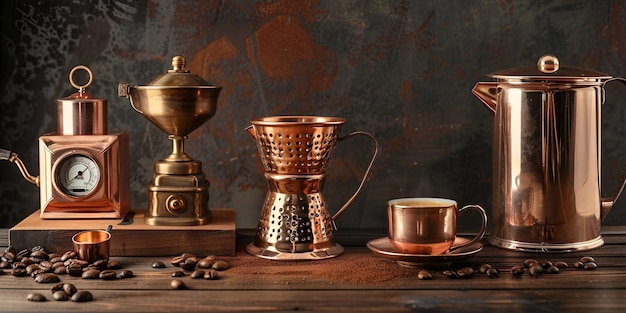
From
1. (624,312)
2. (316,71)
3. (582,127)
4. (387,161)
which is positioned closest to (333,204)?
(387,161)

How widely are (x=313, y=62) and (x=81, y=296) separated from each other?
888 millimetres

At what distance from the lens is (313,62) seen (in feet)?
6.75

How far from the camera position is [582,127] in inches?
69.8

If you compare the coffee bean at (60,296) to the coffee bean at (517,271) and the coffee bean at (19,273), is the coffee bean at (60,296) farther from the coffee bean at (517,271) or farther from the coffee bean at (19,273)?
the coffee bean at (517,271)

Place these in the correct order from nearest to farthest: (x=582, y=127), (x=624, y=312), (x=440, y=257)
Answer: (x=624, y=312) < (x=440, y=257) < (x=582, y=127)

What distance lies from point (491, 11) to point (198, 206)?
2.88 ft

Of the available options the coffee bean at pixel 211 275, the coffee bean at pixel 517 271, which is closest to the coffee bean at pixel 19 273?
the coffee bean at pixel 211 275

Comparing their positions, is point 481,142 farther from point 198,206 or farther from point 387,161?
point 198,206

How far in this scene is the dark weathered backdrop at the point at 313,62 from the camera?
2039mm

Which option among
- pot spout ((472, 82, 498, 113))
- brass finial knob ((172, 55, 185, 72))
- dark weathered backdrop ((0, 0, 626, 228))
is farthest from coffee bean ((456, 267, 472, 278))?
brass finial knob ((172, 55, 185, 72))

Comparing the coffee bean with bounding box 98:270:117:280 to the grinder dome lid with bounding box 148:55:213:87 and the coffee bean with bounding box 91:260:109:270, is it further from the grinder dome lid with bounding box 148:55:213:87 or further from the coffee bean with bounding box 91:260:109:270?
the grinder dome lid with bounding box 148:55:213:87

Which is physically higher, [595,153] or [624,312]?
[595,153]

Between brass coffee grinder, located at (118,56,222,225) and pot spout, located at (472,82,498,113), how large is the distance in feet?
1.92

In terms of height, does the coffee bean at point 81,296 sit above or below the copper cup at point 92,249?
below
